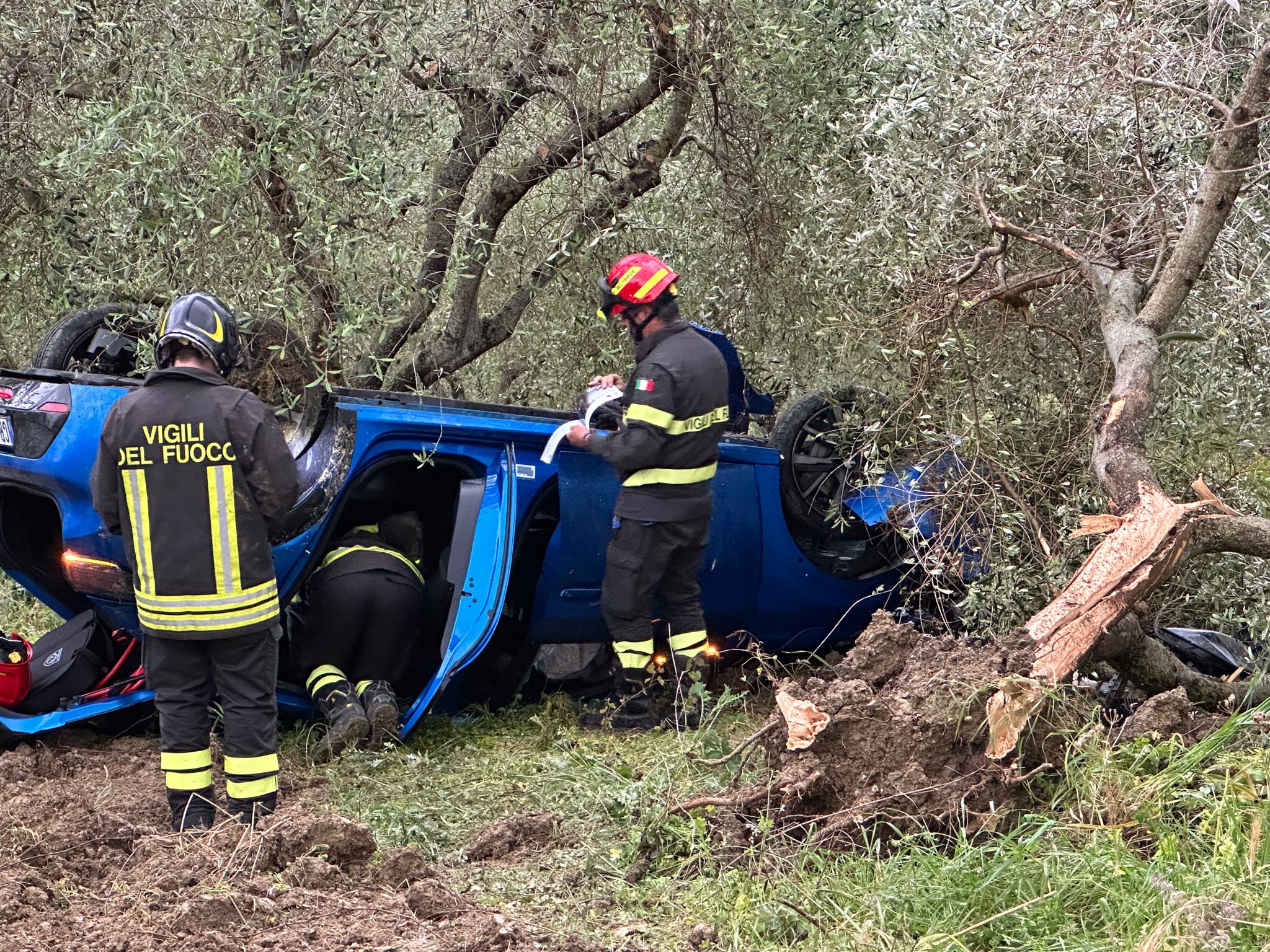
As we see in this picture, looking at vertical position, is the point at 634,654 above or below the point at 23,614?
above

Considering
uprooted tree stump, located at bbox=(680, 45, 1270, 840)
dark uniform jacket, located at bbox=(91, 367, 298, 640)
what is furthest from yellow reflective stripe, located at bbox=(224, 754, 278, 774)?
uprooted tree stump, located at bbox=(680, 45, 1270, 840)

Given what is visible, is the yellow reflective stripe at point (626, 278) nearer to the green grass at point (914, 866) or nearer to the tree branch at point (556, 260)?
the tree branch at point (556, 260)

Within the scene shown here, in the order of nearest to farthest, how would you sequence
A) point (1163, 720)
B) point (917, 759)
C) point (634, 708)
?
point (917, 759) < point (1163, 720) < point (634, 708)

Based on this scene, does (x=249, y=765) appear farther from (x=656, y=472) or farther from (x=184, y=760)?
(x=656, y=472)

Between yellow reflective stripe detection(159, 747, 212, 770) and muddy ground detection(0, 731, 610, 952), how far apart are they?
193mm

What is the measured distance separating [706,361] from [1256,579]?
7.76ft

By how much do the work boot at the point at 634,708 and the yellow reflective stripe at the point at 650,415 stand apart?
1.03 meters

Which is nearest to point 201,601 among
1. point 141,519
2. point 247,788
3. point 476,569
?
point 141,519

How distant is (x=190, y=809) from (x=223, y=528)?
889mm

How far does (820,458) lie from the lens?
5.45 metres

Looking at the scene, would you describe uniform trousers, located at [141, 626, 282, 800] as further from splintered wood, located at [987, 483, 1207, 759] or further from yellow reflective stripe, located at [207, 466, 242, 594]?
splintered wood, located at [987, 483, 1207, 759]

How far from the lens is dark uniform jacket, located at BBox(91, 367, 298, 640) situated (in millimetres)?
3908

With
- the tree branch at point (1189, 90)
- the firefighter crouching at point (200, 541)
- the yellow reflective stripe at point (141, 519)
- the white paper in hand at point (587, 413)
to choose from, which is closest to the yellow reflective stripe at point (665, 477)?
the white paper in hand at point (587, 413)

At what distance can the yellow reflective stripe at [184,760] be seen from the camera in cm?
396
